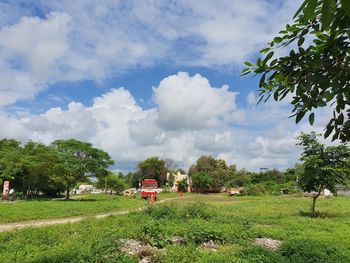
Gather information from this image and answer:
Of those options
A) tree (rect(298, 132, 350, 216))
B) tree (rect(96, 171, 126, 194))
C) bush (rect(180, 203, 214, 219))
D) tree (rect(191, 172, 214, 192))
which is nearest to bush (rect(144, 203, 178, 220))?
bush (rect(180, 203, 214, 219))

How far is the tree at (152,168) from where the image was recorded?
8656 cm

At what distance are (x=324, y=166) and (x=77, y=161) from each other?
83.2ft

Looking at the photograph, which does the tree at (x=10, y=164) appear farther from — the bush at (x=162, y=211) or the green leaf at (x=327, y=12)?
the green leaf at (x=327, y=12)

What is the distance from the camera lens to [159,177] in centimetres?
8819

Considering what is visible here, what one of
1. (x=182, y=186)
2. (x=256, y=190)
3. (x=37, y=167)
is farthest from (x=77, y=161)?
(x=182, y=186)

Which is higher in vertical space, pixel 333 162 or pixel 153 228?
pixel 333 162

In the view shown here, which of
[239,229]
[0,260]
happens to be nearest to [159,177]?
[239,229]

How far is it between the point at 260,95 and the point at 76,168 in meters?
37.5

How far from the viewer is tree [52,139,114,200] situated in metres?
39.4

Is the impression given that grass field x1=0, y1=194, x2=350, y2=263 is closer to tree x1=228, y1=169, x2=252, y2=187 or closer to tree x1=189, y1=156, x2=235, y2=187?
tree x1=228, y1=169, x2=252, y2=187

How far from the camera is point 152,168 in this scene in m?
86.9

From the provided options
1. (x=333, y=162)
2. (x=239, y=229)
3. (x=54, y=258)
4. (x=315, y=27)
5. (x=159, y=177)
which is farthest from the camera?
(x=159, y=177)

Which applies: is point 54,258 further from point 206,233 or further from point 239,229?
point 239,229

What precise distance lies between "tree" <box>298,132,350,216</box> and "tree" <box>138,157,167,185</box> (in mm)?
64117
